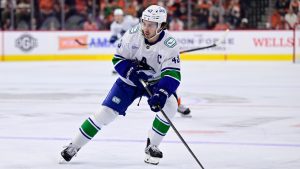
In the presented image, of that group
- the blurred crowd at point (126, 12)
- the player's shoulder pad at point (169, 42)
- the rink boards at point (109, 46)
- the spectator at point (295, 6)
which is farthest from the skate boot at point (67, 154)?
the spectator at point (295, 6)

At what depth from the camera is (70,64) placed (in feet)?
64.1

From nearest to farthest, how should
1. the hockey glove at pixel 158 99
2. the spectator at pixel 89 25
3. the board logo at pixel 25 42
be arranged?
1. the hockey glove at pixel 158 99
2. the board logo at pixel 25 42
3. the spectator at pixel 89 25

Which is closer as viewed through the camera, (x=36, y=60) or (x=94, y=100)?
(x=94, y=100)

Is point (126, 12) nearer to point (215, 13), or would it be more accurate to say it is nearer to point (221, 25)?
point (215, 13)

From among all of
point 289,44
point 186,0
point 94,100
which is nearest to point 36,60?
point 186,0

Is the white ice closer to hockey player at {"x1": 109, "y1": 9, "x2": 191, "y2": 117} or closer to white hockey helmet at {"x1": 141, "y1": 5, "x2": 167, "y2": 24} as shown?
hockey player at {"x1": 109, "y1": 9, "x2": 191, "y2": 117}

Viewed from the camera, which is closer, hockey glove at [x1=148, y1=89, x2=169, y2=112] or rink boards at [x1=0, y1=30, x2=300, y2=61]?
hockey glove at [x1=148, y1=89, x2=169, y2=112]

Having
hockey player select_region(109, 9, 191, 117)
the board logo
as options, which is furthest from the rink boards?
hockey player select_region(109, 9, 191, 117)

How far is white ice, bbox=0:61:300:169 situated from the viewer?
238 inches

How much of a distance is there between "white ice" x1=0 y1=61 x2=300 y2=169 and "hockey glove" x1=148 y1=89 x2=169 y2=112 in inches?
19.1

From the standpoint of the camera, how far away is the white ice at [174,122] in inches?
238

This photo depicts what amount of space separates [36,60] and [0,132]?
42.9 feet

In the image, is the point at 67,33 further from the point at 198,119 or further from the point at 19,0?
the point at 198,119

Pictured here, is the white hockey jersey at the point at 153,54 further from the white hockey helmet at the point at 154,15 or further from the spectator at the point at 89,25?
the spectator at the point at 89,25
